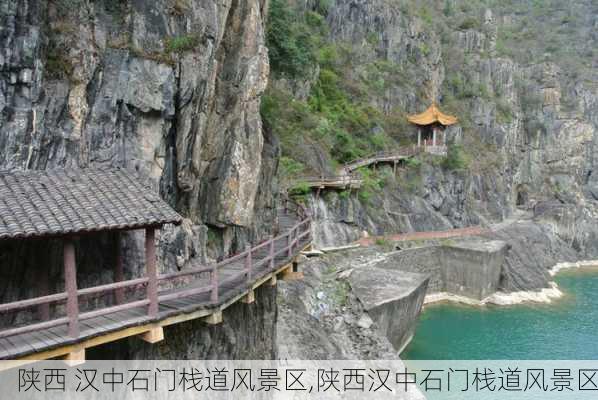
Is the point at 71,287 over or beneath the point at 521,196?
over

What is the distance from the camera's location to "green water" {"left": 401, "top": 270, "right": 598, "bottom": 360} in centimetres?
2731

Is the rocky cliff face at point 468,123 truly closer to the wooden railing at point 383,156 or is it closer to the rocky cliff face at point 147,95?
the wooden railing at point 383,156

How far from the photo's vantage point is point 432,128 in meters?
46.1

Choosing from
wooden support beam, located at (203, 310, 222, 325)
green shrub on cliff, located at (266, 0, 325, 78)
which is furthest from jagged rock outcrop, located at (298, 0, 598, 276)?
wooden support beam, located at (203, 310, 222, 325)

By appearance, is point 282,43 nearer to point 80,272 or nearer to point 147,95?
point 147,95

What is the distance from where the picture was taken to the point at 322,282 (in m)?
24.1

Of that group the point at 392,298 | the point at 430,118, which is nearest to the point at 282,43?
the point at 392,298

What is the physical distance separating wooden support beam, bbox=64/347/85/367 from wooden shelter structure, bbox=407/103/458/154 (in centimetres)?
4166

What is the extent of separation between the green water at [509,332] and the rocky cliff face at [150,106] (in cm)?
1682

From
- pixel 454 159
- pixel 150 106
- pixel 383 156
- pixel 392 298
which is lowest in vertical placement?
pixel 392 298

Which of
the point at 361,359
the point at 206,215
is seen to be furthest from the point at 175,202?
the point at 361,359

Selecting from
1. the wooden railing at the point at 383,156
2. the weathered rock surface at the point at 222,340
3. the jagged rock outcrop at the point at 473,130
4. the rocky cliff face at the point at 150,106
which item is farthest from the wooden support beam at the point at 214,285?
the wooden railing at the point at 383,156

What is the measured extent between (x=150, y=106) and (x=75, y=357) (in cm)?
576

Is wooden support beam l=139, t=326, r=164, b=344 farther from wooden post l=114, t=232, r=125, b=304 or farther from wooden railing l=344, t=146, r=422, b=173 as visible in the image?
wooden railing l=344, t=146, r=422, b=173
